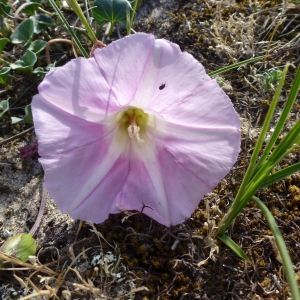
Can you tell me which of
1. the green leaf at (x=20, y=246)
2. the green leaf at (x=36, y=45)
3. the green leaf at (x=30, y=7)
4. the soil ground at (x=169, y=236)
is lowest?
the soil ground at (x=169, y=236)

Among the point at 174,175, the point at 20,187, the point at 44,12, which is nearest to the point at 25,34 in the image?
the point at 44,12

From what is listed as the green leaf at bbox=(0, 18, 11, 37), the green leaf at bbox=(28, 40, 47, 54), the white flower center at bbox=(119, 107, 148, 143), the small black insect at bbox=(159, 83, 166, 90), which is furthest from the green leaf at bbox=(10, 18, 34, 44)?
the small black insect at bbox=(159, 83, 166, 90)

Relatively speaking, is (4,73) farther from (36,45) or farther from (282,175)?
(282,175)

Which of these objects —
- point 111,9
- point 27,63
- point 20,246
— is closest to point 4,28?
point 27,63

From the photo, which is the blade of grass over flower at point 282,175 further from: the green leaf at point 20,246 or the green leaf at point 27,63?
the green leaf at point 27,63

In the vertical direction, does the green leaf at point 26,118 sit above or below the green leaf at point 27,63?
below

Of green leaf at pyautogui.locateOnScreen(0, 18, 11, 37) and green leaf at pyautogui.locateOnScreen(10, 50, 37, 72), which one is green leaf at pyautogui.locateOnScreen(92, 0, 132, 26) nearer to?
green leaf at pyautogui.locateOnScreen(10, 50, 37, 72)

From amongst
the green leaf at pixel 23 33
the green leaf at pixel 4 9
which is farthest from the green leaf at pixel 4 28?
the green leaf at pixel 23 33
